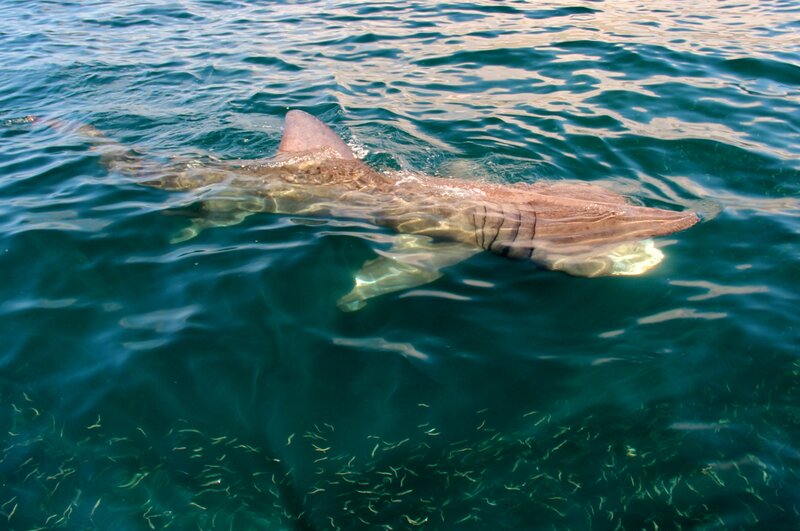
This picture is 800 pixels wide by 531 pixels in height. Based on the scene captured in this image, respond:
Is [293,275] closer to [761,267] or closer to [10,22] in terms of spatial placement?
[761,267]

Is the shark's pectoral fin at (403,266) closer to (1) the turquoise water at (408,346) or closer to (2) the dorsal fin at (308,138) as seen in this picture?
(1) the turquoise water at (408,346)

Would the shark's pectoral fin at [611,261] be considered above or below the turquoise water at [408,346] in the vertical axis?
above

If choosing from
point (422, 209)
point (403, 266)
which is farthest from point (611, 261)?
point (422, 209)

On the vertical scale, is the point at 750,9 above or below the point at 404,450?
above

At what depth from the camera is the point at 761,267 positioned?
520 centimetres

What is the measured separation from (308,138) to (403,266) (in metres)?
2.63

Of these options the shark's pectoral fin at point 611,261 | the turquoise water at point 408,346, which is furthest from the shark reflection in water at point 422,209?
the turquoise water at point 408,346

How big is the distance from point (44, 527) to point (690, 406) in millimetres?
3852

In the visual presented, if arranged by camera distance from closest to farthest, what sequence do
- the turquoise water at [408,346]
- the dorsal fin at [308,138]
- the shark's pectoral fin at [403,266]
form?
the turquoise water at [408,346] → the shark's pectoral fin at [403,266] → the dorsal fin at [308,138]

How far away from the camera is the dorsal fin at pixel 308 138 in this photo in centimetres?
709

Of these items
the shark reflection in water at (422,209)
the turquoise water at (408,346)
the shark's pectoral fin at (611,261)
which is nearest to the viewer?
the turquoise water at (408,346)

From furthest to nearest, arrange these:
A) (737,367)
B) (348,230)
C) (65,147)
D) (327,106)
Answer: (327,106) < (65,147) < (348,230) < (737,367)

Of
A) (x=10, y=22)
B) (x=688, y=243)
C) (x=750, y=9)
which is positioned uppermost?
(x=750, y=9)

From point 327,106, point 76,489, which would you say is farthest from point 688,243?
point 327,106
